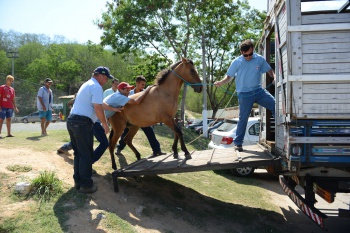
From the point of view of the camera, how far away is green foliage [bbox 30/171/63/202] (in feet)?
15.6

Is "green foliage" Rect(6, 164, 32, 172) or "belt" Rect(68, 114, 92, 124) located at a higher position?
"belt" Rect(68, 114, 92, 124)

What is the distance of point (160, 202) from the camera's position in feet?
18.1

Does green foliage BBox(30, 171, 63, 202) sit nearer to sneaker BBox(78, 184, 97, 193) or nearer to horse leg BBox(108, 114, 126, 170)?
sneaker BBox(78, 184, 97, 193)

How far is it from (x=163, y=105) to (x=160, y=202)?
72.1 inches

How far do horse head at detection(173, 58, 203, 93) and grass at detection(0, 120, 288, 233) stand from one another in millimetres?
2094

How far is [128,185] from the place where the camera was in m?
5.88

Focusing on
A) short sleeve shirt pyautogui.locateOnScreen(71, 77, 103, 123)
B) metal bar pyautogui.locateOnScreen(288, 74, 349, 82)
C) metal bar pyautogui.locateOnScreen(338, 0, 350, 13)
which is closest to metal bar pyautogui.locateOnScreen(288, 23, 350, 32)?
metal bar pyautogui.locateOnScreen(338, 0, 350, 13)

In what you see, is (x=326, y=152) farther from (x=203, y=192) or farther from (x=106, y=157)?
(x=106, y=157)

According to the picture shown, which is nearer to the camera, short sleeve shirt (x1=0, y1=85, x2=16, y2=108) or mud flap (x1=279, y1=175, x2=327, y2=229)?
mud flap (x1=279, y1=175, x2=327, y2=229)

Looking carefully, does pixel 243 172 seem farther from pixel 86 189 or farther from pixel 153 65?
pixel 153 65

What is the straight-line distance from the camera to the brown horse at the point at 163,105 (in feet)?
20.4

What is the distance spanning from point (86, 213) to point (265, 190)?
5.24 meters

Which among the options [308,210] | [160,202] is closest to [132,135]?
[160,202]

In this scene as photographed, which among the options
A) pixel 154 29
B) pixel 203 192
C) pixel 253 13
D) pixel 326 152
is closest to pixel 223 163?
pixel 326 152
